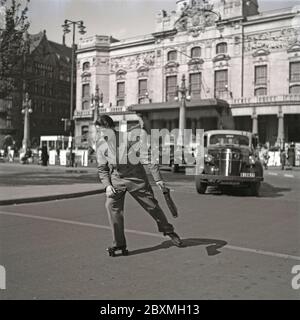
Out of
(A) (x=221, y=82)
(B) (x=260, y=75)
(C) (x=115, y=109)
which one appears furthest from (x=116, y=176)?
(C) (x=115, y=109)

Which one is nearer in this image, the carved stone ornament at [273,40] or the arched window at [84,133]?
the carved stone ornament at [273,40]

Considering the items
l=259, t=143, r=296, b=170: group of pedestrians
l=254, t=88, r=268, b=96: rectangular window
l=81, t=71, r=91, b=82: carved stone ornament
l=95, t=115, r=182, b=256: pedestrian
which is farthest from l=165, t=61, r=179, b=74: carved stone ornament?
l=95, t=115, r=182, b=256: pedestrian

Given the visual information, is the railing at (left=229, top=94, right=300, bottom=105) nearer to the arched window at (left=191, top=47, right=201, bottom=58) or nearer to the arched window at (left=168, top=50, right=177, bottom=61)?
the arched window at (left=191, top=47, right=201, bottom=58)

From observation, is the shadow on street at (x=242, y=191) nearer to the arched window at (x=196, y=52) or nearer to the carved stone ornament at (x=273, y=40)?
the carved stone ornament at (x=273, y=40)

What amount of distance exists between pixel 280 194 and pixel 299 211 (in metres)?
4.63

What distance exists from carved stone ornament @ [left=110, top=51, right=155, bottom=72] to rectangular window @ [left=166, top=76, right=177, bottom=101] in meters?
3.80

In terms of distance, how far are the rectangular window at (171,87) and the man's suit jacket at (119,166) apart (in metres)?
55.7

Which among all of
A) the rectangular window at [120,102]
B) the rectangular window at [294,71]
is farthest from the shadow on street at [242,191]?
the rectangular window at [120,102]

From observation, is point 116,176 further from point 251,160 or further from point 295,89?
point 295,89

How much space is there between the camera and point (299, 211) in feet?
36.9

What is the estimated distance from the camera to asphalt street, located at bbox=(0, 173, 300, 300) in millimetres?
4805

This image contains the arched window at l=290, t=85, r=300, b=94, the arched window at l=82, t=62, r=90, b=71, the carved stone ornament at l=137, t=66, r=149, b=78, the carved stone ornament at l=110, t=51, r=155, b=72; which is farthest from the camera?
the arched window at l=82, t=62, r=90, b=71

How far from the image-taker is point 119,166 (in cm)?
634

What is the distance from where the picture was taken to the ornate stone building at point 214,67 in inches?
2043
